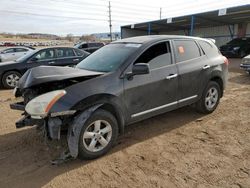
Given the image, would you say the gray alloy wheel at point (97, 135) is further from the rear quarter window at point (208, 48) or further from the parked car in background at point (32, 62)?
the parked car in background at point (32, 62)

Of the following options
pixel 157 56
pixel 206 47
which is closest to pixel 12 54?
pixel 206 47

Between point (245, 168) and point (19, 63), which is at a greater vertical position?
point (19, 63)

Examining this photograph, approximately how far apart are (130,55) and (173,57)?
1003mm

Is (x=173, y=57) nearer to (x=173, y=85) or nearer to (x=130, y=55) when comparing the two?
(x=173, y=85)

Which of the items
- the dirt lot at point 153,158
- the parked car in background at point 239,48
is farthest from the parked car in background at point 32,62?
the parked car in background at point 239,48

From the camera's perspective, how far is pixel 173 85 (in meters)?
4.56

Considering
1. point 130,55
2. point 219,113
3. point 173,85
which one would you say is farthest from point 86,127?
A: point 219,113

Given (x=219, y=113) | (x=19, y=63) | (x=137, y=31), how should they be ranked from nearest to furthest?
(x=219, y=113) → (x=19, y=63) → (x=137, y=31)

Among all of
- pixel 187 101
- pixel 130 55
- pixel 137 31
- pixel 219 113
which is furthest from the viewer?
pixel 137 31

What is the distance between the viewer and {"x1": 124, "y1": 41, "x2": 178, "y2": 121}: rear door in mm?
4012

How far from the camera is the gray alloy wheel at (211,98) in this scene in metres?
5.39

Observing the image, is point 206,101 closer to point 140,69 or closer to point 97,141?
point 140,69

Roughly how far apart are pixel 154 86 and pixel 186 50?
1.25 meters

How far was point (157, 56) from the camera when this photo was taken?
4.43 metres
